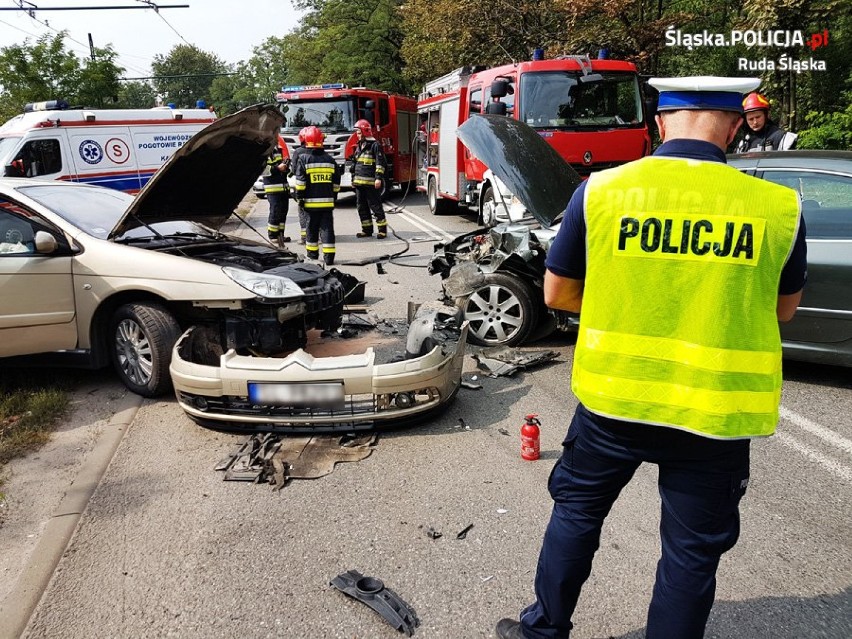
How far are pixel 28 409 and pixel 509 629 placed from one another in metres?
3.82

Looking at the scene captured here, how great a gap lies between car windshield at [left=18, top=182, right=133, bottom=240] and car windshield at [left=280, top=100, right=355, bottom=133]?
12.0m

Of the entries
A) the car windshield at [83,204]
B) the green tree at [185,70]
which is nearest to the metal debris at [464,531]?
the car windshield at [83,204]

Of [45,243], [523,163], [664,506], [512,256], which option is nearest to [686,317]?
[664,506]

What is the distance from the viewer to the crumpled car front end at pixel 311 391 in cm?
379

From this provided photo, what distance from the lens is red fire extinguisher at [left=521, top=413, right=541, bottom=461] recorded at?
3713mm

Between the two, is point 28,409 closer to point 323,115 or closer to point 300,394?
point 300,394

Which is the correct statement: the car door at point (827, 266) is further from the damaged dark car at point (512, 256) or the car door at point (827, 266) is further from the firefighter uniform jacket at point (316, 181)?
the firefighter uniform jacket at point (316, 181)

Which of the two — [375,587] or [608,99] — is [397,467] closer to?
[375,587]

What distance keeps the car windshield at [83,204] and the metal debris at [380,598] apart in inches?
130

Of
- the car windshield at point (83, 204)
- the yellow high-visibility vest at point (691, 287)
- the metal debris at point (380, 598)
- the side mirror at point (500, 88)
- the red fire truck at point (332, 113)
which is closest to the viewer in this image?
the yellow high-visibility vest at point (691, 287)

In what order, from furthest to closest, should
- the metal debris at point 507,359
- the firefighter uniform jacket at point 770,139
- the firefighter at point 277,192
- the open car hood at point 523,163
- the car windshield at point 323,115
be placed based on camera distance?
1. the car windshield at point 323,115
2. the firefighter at point 277,192
3. the firefighter uniform jacket at point 770,139
4. the open car hood at point 523,163
5. the metal debris at point 507,359

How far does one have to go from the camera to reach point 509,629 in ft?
Answer: 7.48

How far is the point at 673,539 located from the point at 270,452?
100 inches

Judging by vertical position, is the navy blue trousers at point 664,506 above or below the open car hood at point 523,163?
below
